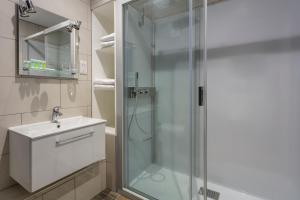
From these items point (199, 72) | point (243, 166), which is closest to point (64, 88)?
point (199, 72)

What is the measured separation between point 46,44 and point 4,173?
1019mm

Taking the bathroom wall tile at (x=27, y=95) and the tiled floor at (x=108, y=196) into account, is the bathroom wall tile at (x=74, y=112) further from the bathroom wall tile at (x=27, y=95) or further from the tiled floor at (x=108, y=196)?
the tiled floor at (x=108, y=196)

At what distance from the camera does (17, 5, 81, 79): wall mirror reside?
1.21 metres

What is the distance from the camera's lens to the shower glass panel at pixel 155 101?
146 cm

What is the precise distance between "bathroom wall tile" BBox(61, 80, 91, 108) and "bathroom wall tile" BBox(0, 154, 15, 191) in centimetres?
56

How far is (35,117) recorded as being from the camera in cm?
130

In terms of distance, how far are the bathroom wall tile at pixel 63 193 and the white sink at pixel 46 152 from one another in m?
0.29

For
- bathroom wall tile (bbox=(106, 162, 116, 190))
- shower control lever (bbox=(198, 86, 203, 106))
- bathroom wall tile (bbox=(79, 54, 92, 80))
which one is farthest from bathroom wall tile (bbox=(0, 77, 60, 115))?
shower control lever (bbox=(198, 86, 203, 106))

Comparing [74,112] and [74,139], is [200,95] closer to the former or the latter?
[74,139]

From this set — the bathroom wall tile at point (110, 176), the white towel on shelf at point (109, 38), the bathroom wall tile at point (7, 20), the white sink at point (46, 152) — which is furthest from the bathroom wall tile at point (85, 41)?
the bathroom wall tile at point (110, 176)

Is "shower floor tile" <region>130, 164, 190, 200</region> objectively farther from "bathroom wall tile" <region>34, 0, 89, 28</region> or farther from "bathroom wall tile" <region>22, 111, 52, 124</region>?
"bathroom wall tile" <region>34, 0, 89, 28</region>

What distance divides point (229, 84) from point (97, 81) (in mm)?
1358

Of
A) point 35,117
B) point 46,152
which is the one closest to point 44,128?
point 35,117

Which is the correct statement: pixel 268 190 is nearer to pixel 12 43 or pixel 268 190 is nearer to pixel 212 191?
pixel 212 191
